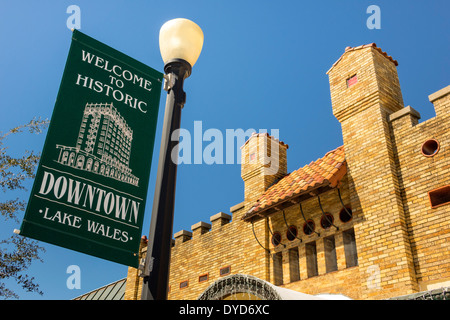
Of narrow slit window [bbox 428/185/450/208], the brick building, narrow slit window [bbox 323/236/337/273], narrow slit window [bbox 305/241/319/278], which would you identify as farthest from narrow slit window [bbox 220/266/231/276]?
narrow slit window [bbox 428/185/450/208]

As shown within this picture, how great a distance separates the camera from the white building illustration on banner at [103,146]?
3.85 meters

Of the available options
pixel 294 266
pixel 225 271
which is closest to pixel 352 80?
pixel 294 266

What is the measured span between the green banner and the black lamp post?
1.46 ft

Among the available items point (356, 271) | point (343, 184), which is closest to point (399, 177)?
point (343, 184)

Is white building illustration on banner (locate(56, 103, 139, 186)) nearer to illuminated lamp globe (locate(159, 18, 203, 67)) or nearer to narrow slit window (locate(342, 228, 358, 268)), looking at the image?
illuminated lamp globe (locate(159, 18, 203, 67))

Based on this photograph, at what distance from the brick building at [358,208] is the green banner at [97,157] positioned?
4636 mm

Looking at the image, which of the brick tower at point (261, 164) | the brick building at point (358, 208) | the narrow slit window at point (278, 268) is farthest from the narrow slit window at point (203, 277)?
the narrow slit window at point (278, 268)

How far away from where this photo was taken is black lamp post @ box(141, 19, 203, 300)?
10.9ft

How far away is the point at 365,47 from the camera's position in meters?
11.0

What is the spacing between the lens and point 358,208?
9.70 meters

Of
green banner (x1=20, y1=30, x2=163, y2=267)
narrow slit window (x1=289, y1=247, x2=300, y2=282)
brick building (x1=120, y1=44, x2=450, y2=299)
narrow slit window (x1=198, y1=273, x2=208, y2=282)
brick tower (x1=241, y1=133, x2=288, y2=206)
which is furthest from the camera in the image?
narrow slit window (x1=198, y1=273, x2=208, y2=282)

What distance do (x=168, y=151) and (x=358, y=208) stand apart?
705 centimetres

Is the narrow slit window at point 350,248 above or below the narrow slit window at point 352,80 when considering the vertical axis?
below

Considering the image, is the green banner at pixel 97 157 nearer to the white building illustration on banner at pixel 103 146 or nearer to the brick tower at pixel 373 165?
the white building illustration on banner at pixel 103 146
